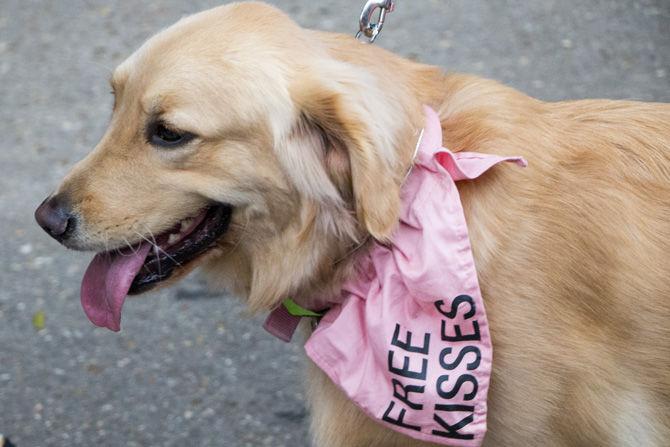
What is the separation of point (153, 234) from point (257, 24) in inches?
21.8

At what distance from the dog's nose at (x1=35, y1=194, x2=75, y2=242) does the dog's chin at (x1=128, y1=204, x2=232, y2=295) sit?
8.0 inches

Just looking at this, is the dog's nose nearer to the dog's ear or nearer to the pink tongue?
the pink tongue

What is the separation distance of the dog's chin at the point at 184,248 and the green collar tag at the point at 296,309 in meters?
0.23

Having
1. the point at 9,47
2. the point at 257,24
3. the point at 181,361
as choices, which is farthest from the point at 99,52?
the point at 257,24

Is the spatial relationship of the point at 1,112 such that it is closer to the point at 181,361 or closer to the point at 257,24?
the point at 181,361

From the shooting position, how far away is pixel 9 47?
487cm

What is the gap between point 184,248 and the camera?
2314mm

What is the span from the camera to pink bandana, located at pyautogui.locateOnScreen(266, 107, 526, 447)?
6.98 ft

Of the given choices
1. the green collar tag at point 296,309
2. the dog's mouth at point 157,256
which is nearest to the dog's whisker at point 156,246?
the dog's mouth at point 157,256

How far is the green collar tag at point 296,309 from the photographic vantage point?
2.43 m

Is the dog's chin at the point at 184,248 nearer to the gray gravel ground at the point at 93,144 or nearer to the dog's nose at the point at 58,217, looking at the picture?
the dog's nose at the point at 58,217

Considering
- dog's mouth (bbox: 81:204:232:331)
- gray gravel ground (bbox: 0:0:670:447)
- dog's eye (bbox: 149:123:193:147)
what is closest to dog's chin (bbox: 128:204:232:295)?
dog's mouth (bbox: 81:204:232:331)

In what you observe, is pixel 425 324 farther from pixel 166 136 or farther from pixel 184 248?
pixel 166 136

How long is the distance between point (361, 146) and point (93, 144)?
2.47 meters
